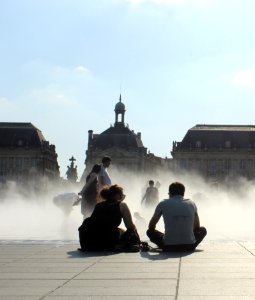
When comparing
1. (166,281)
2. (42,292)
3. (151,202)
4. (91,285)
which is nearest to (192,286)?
(166,281)

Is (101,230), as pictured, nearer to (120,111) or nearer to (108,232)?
(108,232)

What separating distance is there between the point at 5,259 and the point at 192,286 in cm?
407

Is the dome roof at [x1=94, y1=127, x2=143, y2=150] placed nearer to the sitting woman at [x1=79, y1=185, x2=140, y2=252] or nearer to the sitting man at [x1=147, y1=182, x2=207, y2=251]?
the sitting woman at [x1=79, y1=185, x2=140, y2=252]

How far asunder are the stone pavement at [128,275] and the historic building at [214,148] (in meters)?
101

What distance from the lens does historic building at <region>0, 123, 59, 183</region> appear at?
387 ft

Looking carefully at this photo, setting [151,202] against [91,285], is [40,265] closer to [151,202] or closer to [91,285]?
[91,285]

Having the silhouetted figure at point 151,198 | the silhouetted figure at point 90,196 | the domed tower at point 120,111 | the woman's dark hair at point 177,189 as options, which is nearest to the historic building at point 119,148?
the domed tower at point 120,111

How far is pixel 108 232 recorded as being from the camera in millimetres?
11570

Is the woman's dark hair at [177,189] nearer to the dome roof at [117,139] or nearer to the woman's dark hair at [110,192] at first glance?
the woman's dark hair at [110,192]

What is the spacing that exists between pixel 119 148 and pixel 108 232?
111947 millimetres

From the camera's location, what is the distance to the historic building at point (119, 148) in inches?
4872

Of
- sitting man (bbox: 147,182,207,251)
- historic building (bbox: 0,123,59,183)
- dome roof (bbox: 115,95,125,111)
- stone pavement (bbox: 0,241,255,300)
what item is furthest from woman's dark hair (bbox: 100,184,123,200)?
dome roof (bbox: 115,95,125,111)

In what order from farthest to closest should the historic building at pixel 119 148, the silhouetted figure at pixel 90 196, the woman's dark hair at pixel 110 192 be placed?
1. the historic building at pixel 119 148
2. the silhouetted figure at pixel 90 196
3. the woman's dark hair at pixel 110 192

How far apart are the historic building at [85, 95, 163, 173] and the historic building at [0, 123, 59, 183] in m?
8.58
